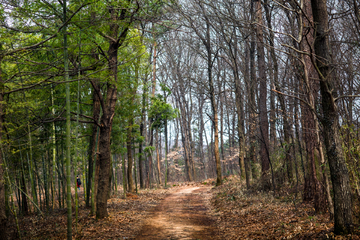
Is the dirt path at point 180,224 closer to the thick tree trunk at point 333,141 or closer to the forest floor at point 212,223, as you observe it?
the forest floor at point 212,223

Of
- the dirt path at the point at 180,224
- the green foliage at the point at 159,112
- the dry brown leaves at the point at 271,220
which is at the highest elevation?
the green foliage at the point at 159,112

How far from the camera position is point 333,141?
13.1 feet

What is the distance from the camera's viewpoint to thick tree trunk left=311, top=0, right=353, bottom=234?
3.88 m

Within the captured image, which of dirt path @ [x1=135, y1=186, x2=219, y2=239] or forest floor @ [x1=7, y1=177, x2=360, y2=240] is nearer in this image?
forest floor @ [x1=7, y1=177, x2=360, y2=240]

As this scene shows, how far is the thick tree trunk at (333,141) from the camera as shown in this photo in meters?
3.88

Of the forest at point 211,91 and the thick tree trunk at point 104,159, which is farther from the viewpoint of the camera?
the thick tree trunk at point 104,159

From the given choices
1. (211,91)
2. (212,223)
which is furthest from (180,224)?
(211,91)

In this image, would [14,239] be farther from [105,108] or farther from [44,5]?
[44,5]

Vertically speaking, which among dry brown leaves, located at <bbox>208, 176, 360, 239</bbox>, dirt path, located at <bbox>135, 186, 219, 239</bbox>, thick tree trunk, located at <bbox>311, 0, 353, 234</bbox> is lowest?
dirt path, located at <bbox>135, 186, 219, 239</bbox>

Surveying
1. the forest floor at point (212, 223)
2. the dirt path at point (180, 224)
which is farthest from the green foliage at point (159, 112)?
the forest floor at point (212, 223)

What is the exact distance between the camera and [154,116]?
19703 mm

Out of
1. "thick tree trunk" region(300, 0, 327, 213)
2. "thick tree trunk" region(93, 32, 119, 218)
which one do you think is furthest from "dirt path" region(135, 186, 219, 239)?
"thick tree trunk" region(300, 0, 327, 213)

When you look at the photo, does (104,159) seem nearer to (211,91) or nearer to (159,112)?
(211,91)

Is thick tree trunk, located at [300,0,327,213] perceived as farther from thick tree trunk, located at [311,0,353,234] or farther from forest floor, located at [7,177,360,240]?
thick tree trunk, located at [311,0,353,234]
